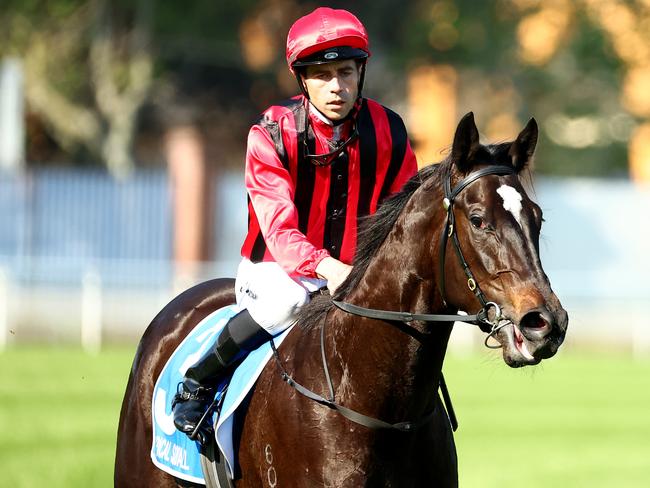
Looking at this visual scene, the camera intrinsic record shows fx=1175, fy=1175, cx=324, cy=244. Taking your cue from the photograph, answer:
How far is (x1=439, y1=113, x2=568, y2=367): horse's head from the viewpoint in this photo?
12.0 ft

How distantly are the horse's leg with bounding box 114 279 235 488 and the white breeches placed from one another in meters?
0.96

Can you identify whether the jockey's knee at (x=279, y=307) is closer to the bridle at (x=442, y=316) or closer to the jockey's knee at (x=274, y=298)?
the jockey's knee at (x=274, y=298)

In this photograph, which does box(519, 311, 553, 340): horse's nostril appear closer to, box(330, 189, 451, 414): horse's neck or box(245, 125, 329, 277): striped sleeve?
box(330, 189, 451, 414): horse's neck

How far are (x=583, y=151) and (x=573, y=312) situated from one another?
45.7 ft

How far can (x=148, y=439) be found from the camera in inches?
214

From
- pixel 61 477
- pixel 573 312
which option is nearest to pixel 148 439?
pixel 61 477

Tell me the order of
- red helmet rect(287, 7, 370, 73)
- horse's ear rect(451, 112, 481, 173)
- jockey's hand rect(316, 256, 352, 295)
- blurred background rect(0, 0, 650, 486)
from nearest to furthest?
1. horse's ear rect(451, 112, 481, 173)
2. jockey's hand rect(316, 256, 352, 295)
3. red helmet rect(287, 7, 370, 73)
4. blurred background rect(0, 0, 650, 486)

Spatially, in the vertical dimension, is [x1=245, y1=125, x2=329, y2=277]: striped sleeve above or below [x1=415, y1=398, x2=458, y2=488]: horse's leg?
above

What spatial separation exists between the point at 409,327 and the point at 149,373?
6.24 feet

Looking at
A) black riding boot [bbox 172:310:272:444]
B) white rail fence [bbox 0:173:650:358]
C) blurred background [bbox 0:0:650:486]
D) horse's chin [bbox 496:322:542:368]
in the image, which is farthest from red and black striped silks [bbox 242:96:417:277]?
white rail fence [bbox 0:173:650:358]

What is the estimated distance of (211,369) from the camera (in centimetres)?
488

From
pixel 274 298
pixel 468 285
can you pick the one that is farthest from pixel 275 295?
pixel 468 285

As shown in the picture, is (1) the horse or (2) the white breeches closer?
(1) the horse

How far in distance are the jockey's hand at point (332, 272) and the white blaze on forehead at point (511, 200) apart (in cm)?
79
